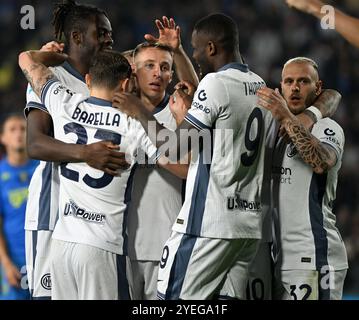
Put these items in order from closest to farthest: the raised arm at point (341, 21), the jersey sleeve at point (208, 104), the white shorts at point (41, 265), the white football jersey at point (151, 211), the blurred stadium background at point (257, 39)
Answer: the raised arm at point (341, 21) → the jersey sleeve at point (208, 104) → the white football jersey at point (151, 211) → the white shorts at point (41, 265) → the blurred stadium background at point (257, 39)

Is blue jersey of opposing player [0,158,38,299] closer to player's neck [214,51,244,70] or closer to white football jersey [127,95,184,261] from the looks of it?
white football jersey [127,95,184,261]

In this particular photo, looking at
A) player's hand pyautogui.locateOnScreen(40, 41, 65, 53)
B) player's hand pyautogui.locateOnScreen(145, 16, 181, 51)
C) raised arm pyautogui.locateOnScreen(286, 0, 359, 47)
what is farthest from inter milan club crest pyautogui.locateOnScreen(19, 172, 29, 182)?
raised arm pyautogui.locateOnScreen(286, 0, 359, 47)

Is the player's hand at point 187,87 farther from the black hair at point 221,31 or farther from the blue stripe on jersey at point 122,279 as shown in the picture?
the blue stripe on jersey at point 122,279

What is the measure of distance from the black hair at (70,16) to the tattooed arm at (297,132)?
1.28 metres

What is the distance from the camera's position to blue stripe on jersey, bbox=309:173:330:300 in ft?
15.9

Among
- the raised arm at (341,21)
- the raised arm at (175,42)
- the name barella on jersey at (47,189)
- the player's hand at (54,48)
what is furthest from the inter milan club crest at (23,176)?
the raised arm at (341,21)

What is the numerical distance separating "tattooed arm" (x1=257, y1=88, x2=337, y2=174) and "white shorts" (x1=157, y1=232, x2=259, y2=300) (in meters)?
0.63

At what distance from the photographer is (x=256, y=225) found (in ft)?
15.0

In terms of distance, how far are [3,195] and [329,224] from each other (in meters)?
3.02

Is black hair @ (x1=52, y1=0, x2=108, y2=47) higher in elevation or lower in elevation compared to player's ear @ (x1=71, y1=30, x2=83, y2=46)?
higher

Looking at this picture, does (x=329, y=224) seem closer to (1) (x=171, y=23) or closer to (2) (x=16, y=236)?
(1) (x=171, y=23)

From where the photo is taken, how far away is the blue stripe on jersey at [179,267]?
443cm

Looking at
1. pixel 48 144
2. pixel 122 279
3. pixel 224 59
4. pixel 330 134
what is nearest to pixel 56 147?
pixel 48 144

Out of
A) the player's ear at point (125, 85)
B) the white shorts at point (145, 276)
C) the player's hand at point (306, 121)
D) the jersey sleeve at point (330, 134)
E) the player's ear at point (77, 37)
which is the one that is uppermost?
the player's ear at point (77, 37)
